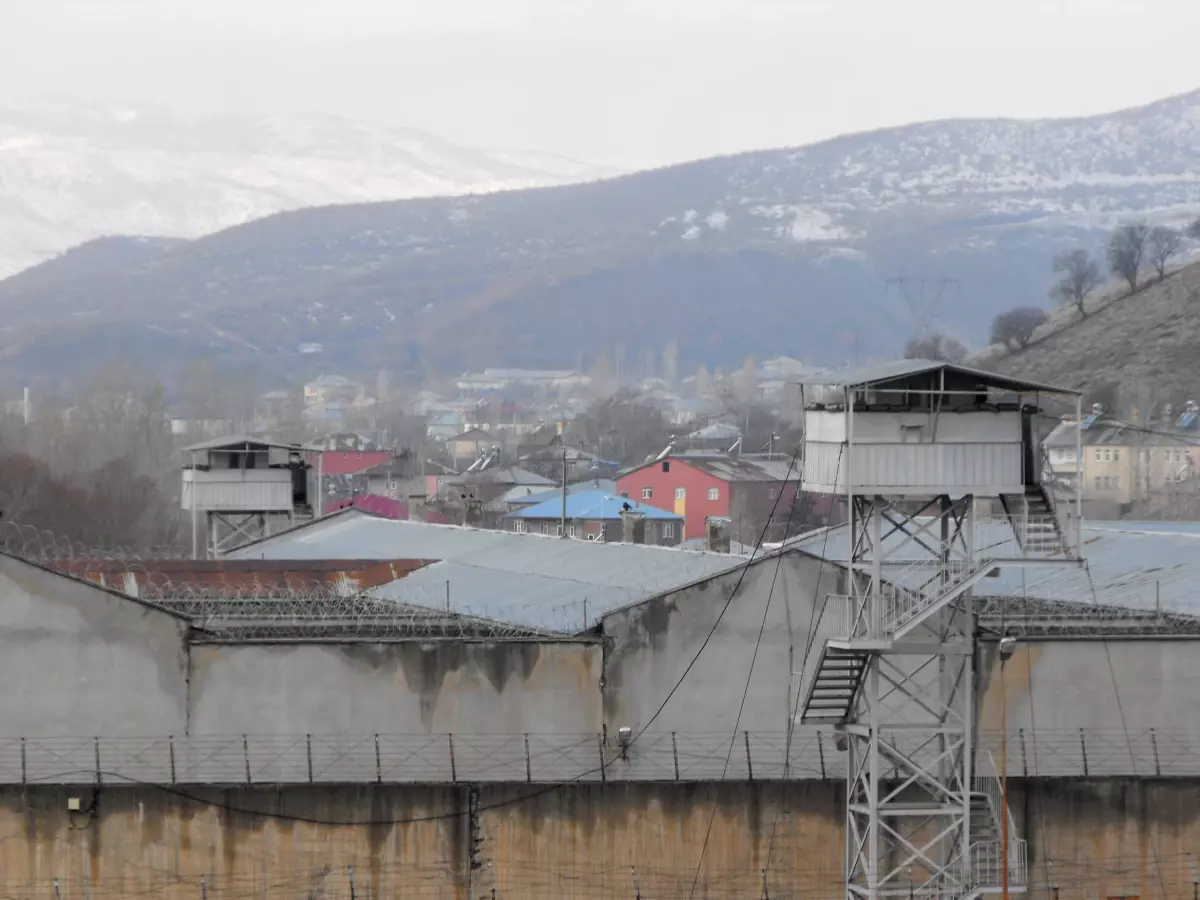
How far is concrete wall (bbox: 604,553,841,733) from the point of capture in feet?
107

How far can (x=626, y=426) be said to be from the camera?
651 feet

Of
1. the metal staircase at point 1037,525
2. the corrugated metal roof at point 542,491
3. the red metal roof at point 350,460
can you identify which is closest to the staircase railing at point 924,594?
the metal staircase at point 1037,525

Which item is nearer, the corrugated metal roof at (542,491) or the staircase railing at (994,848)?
the staircase railing at (994,848)

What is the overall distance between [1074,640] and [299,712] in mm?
11603

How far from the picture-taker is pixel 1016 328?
178 meters

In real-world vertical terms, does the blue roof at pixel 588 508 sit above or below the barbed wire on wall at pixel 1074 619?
below

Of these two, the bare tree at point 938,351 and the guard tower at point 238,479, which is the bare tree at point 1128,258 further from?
the guard tower at point 238,479

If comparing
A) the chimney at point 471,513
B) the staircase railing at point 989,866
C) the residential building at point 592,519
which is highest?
the chimney at point 471,513

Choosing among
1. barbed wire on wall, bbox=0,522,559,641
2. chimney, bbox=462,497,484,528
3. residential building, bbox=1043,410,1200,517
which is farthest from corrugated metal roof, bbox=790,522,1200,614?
residential building, bbox=1043,410,1200,517

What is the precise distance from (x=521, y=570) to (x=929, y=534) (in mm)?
19270

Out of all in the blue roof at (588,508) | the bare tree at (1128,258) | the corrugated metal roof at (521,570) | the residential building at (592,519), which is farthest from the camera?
the bare tree at (1128,258)

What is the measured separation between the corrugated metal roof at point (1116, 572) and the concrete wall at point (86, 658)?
35.7ft

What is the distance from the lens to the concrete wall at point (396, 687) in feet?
106

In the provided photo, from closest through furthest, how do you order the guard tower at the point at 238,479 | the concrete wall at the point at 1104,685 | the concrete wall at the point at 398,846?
the concrete wall at the point at 398,846
the concrete wall at the point at 1104,685
the guard tower at the point at 238,479
